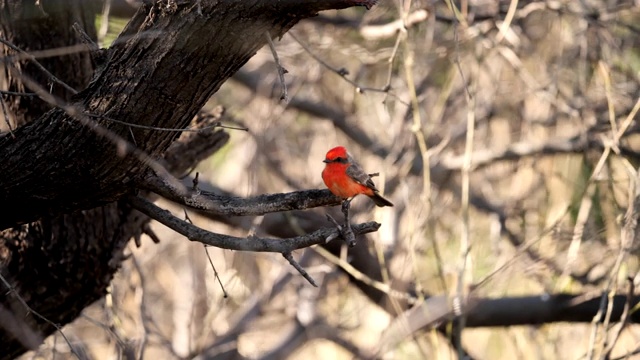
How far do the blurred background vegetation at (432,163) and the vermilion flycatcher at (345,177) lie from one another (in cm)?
151

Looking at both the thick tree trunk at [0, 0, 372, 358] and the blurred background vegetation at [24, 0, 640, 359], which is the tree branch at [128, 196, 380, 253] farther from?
the blurred background vegetation at [24, 0, 640, 359]

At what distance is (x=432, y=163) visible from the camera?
6.56 metres

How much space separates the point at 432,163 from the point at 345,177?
3.53 m

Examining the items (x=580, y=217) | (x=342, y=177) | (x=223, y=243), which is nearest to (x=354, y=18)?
(x=580, y=217)

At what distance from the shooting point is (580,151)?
6.18m

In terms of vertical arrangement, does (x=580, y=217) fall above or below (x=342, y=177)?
above

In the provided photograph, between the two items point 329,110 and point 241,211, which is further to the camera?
point 329,110

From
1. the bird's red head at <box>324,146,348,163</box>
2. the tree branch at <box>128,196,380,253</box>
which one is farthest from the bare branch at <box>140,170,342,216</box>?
the bird's red head at <box>324,146,348,163</box>

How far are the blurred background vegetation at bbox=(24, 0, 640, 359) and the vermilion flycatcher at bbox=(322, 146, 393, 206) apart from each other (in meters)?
1.51

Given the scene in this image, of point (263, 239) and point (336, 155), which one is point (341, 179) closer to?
point (336, 155)

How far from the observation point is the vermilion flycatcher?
305 cm

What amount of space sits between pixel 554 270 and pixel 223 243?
8.90 ft

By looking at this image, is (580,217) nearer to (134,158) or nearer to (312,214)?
(312,214)

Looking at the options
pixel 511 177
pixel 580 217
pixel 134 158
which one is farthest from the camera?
pixel 511 177
